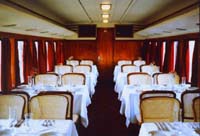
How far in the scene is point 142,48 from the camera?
49.2ft

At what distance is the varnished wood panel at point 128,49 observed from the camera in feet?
49.7

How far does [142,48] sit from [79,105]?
924 centimetres

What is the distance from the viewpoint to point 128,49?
15.2 metres

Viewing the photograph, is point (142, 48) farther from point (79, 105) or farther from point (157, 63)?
point (79, 105)

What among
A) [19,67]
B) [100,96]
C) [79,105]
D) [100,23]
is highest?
[100,23]

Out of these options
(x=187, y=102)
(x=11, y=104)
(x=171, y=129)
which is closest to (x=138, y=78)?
(x=187, y=102)

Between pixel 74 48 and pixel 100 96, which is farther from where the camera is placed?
pixel 74 48

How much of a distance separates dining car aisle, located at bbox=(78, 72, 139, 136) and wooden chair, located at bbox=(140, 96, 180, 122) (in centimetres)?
189

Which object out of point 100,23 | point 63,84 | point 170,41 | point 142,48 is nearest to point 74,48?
point 100,23

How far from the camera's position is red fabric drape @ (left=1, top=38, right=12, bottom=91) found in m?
6.72

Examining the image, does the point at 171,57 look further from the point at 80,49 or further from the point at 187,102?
the point at 80,49

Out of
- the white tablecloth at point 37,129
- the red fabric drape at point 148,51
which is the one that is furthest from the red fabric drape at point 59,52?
the white tablecloth at point 37,129

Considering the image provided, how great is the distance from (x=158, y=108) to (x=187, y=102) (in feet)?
2.95

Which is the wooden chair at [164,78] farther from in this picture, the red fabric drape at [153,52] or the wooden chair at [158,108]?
the red fabric drape at [153,52]
